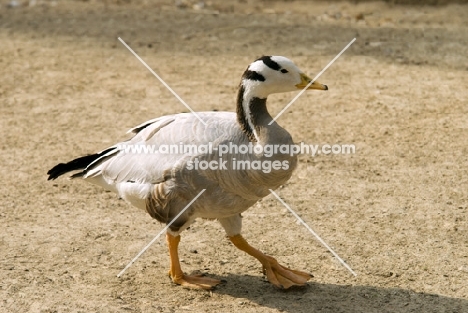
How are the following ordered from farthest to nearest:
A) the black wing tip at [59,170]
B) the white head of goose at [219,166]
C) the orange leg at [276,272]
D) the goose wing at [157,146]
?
the black wing tip at [59,170], the orange leg at [276,272], the goose wing at [157,146], the white head of goose at [219,166]

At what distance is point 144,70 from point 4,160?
2807 millimetres

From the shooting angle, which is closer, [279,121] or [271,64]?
[271,64]

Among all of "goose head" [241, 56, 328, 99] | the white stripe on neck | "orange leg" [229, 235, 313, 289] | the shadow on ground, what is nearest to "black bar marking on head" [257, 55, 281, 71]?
"goose head" [241, 56, 328, 99]

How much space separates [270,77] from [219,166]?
2.23 feet

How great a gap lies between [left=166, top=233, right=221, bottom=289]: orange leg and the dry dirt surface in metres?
0.07

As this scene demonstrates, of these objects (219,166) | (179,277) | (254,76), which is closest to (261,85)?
(254,76)

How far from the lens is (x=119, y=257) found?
18.8 feet

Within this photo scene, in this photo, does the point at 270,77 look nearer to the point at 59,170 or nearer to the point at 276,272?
the point at 276,272

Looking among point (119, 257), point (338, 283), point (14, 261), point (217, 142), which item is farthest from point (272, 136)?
point (14, 261)

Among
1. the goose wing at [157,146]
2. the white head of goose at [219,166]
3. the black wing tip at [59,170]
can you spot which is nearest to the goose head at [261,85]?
the white head of goose at [219,166]

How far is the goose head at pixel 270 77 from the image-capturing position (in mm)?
4852

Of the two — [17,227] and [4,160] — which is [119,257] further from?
[4,160]

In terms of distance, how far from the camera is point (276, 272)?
5.28 metres

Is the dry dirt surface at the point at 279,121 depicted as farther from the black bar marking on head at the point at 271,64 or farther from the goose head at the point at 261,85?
the black bar marking on head at the point at 271,64
